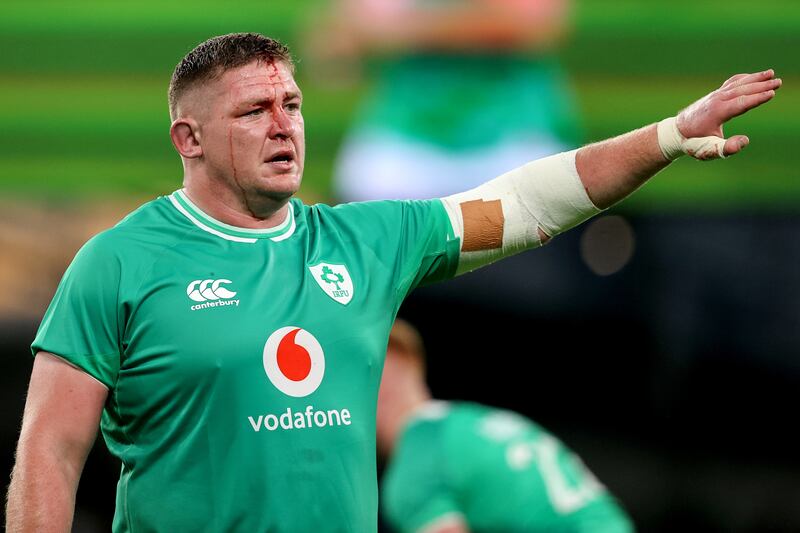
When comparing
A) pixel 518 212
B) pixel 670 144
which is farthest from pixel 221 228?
pixel 670 144

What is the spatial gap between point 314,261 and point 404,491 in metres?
2.20

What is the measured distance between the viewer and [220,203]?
3.07 meters

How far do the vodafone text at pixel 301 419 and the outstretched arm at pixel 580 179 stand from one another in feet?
1.90

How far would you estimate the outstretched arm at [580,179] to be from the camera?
3064 mm

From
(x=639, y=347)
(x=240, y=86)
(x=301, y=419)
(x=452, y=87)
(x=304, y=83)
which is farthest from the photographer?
(x=304, y=83)

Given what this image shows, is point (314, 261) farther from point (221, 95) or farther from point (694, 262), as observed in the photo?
point (694, 262)

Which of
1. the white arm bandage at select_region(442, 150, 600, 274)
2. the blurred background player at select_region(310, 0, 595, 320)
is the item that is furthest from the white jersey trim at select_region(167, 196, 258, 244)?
the blurred background player at select_region(310, 0, 595, 320)

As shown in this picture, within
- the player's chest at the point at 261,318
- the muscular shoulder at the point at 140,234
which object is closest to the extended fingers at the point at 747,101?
the player's chest at the point at 261,318

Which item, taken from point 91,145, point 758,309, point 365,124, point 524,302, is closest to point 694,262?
point 758,309

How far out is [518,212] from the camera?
3.29 m

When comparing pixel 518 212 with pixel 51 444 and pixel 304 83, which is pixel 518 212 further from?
pixel 304 83

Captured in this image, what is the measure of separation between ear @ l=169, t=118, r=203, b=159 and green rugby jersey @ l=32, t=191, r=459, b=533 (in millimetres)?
141

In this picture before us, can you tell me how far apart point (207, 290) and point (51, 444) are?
1.53 ft

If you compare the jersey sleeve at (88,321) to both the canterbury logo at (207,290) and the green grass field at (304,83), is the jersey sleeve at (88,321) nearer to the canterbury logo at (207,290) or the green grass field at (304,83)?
the canterbury logo at (207,290)
